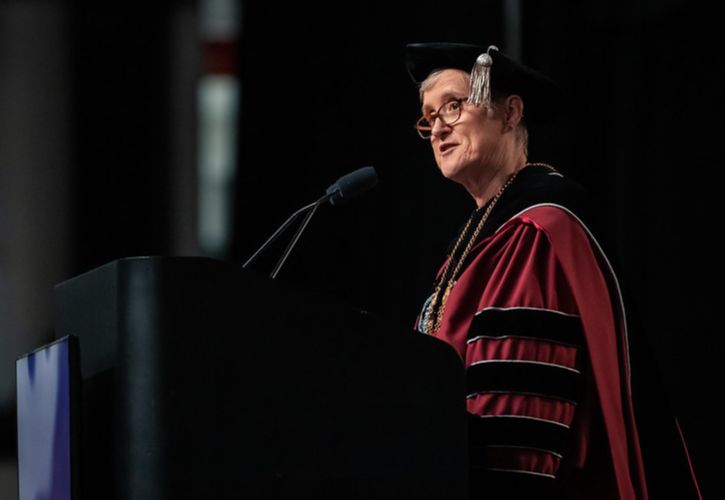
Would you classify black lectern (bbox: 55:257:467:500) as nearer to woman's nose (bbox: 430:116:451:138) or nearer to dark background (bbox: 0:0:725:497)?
woman's nose (bbox: 430:116:451:138)

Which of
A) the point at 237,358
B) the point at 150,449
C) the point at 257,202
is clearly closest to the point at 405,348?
the point at 237,358

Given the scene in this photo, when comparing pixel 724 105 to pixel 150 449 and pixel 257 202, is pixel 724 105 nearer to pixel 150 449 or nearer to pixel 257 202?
pixel 257 202

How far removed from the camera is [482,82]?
263 centimetres

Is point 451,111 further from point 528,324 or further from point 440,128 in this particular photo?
point 528,324

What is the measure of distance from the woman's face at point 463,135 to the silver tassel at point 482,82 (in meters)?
0.04

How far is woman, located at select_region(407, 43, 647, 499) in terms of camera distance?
2133 mm

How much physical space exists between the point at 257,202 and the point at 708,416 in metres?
1.77

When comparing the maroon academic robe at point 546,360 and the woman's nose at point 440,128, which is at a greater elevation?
the woman's nose at point 440,128

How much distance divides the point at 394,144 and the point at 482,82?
1.79 metres

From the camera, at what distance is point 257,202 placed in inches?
177

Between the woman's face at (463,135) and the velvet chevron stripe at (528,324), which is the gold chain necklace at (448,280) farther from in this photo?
the velvet chevron stripe at (528,324)

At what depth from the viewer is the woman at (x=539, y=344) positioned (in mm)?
2133

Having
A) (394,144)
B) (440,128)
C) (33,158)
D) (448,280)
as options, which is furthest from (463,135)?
(33,158)

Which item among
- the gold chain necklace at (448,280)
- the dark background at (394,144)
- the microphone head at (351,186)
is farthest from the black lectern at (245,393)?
the dark background at (394,144)
